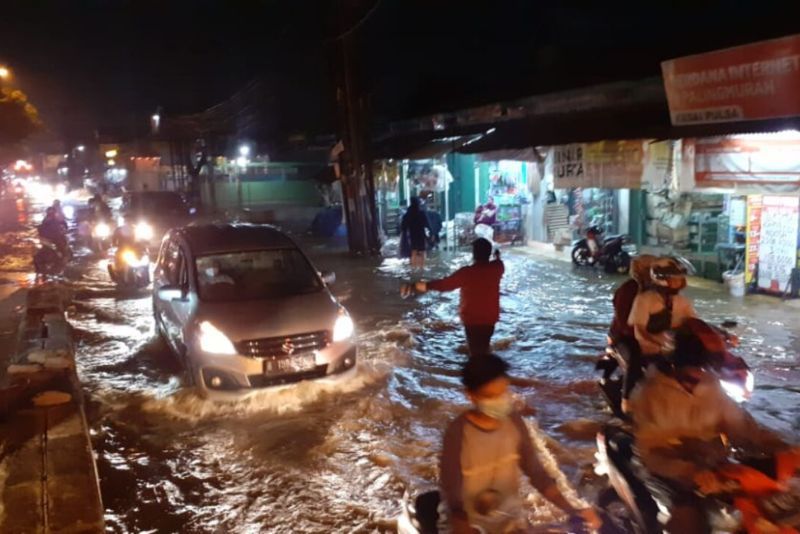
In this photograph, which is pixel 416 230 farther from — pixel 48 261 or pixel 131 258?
pixel 48 261

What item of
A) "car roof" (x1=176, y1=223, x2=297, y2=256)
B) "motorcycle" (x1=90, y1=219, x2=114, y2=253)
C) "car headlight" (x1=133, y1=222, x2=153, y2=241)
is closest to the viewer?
"car roof" (x1=176, y1=223, x2=297, y2=256)

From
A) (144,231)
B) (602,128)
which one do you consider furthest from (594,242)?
(144,231)

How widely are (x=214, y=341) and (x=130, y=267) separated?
28.1 feet

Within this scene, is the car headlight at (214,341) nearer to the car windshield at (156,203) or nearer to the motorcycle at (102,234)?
the motorcycle at (102,234)

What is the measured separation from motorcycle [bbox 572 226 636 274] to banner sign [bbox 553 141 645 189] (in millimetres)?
1333

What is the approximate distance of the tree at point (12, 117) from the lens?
3569 cm

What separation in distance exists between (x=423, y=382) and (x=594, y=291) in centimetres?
603

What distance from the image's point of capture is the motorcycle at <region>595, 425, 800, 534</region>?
126 inches

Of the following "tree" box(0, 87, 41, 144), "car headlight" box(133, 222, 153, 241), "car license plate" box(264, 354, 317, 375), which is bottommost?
"car license plate" box(264, 354, 317, 375)

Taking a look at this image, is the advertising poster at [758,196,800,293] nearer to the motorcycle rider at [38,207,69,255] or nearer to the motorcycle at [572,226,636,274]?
the motorcycle at [572,226,636,274]

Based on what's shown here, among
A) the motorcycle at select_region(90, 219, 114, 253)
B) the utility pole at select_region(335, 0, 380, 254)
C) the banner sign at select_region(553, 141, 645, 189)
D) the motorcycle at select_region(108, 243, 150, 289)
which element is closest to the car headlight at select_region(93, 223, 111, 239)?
the motorcycle at select_region(90, 219, 114, 253)

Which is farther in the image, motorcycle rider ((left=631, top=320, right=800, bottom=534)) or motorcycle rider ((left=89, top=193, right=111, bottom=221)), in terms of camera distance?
motorcycle rider ((left=89, top=193, right=111, bottom=221))

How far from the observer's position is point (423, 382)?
8.48 metres

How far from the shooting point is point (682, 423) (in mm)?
3760
